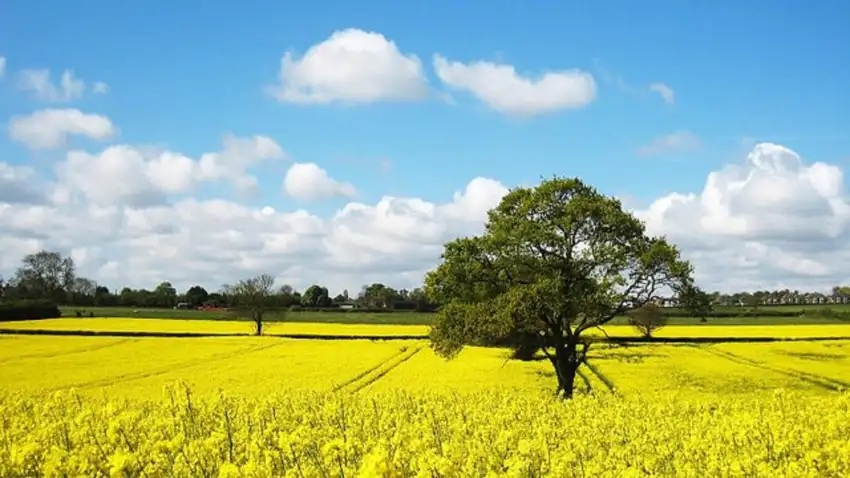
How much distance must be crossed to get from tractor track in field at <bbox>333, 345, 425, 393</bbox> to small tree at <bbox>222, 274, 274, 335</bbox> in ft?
85.7

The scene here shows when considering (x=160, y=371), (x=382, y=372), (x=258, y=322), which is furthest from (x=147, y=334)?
(x=382, y=372)

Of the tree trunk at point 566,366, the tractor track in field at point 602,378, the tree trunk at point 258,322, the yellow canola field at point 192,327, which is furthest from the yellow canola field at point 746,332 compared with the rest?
the tree trunk at point 566,366

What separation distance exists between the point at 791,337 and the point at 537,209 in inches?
1602

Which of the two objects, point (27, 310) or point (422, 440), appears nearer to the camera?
point (422, 440)

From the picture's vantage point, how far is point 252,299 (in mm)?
72750

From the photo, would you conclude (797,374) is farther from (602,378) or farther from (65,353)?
(65,353)

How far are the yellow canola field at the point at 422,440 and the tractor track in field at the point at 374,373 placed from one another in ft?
48.3

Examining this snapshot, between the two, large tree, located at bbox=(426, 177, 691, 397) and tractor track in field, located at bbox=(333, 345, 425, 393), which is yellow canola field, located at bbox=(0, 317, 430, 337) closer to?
tractor track in field, located at bbox=(333, 345, 425, 393)

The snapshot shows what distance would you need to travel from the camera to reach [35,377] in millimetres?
34156

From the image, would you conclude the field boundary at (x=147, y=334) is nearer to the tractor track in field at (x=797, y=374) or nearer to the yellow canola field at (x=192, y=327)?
the yellow canola field at (x=192, y=327)

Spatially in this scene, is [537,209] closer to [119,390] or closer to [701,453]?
[119,390]

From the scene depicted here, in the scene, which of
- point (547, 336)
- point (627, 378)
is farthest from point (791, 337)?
point (547, 336)

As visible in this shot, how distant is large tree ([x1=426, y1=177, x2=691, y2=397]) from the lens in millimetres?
28859

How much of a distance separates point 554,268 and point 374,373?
11.5 meters
